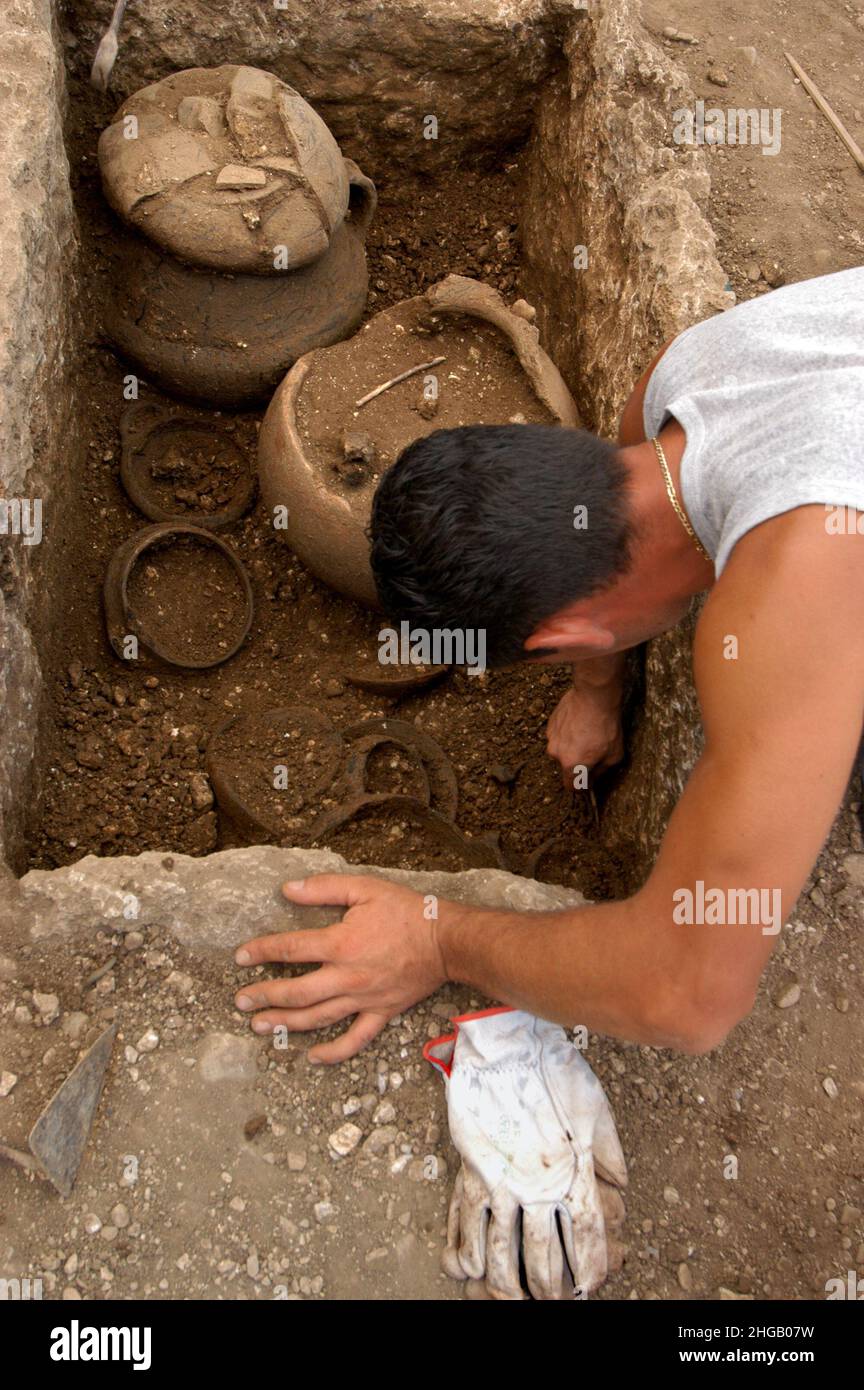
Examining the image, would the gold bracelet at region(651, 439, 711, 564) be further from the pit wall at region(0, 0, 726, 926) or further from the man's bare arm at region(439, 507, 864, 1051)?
the pit wall at region(0, 0, 726, 926)

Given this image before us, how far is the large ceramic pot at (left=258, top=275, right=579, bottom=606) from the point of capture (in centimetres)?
292

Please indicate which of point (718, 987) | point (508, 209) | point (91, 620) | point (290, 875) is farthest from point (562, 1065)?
point (508, 209)

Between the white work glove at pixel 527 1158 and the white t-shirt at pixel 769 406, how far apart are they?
100cm

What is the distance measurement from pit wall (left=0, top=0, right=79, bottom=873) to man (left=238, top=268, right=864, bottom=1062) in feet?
3.10

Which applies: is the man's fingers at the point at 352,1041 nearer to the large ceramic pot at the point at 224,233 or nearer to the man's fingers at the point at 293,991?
the man's fingers at the point at 293,991

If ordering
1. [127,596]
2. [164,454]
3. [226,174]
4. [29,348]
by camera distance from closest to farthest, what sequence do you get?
1. [29,348]
2. [226,174]
3. [127,596]
4. [164,454]

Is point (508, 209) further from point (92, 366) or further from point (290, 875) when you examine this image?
point (290, 875)

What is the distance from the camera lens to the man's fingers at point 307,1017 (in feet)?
6.57

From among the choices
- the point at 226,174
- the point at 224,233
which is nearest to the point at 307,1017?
the point at 224,233

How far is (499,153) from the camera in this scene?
3.92m

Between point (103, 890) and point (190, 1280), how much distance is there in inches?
28.9

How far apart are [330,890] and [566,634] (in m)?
0.70

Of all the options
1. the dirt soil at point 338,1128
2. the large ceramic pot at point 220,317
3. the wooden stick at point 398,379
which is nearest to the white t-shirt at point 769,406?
the dirt soil at point 338,1128

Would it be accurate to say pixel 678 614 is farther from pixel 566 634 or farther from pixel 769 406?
pixel 769 406
